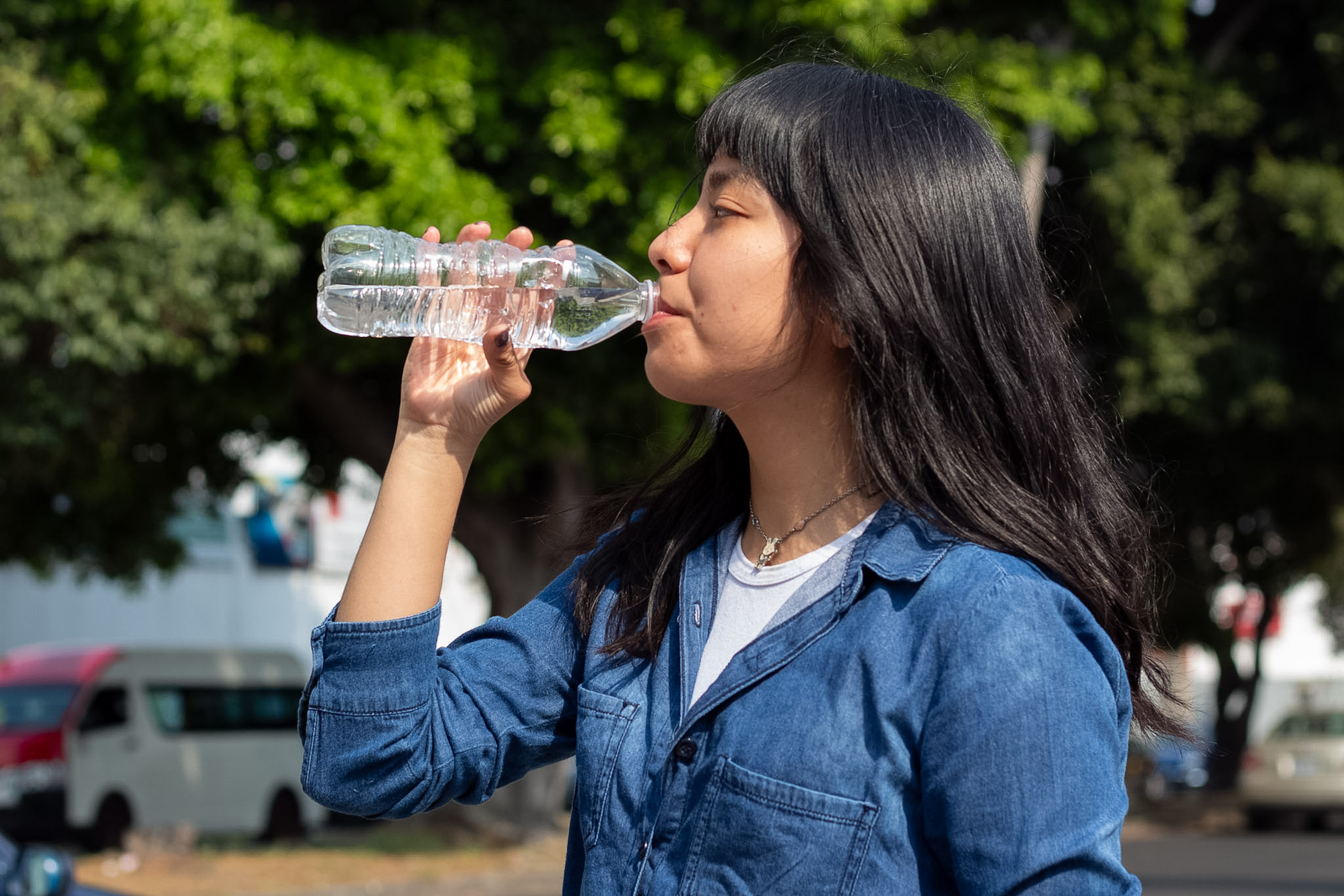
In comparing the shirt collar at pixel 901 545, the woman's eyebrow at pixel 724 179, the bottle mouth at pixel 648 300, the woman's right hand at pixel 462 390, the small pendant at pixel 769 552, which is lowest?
the small pendant at pixel 769 552

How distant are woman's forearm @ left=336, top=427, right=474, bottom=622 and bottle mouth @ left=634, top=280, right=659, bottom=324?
0.26 meters

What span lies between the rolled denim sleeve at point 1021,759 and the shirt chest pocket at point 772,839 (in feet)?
0.26

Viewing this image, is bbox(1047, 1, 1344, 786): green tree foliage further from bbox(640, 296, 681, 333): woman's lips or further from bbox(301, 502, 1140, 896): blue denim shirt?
bbox(301, 502, 1140, 896): blue denim shirt

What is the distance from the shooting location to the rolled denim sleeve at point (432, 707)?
1607 millimetres

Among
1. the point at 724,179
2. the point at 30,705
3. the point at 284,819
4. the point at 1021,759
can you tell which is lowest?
the point at 284,819

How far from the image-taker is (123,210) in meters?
8.86

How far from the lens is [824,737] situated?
142cm

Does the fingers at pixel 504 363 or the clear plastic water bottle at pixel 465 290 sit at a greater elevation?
the clear plastic water bottle at pixel 465 290

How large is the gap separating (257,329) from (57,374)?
138 centimetres

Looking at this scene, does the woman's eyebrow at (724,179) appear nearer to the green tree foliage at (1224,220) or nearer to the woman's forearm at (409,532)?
the woman's forearm at (409,532)

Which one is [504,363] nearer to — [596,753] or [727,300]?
[727,300]

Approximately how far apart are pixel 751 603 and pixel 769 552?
0.08 metres

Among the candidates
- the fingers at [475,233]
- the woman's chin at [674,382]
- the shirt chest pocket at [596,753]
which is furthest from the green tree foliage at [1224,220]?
the shirt chest pocket at [596,753]

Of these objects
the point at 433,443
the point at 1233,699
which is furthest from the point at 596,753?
the point at 1233,699
